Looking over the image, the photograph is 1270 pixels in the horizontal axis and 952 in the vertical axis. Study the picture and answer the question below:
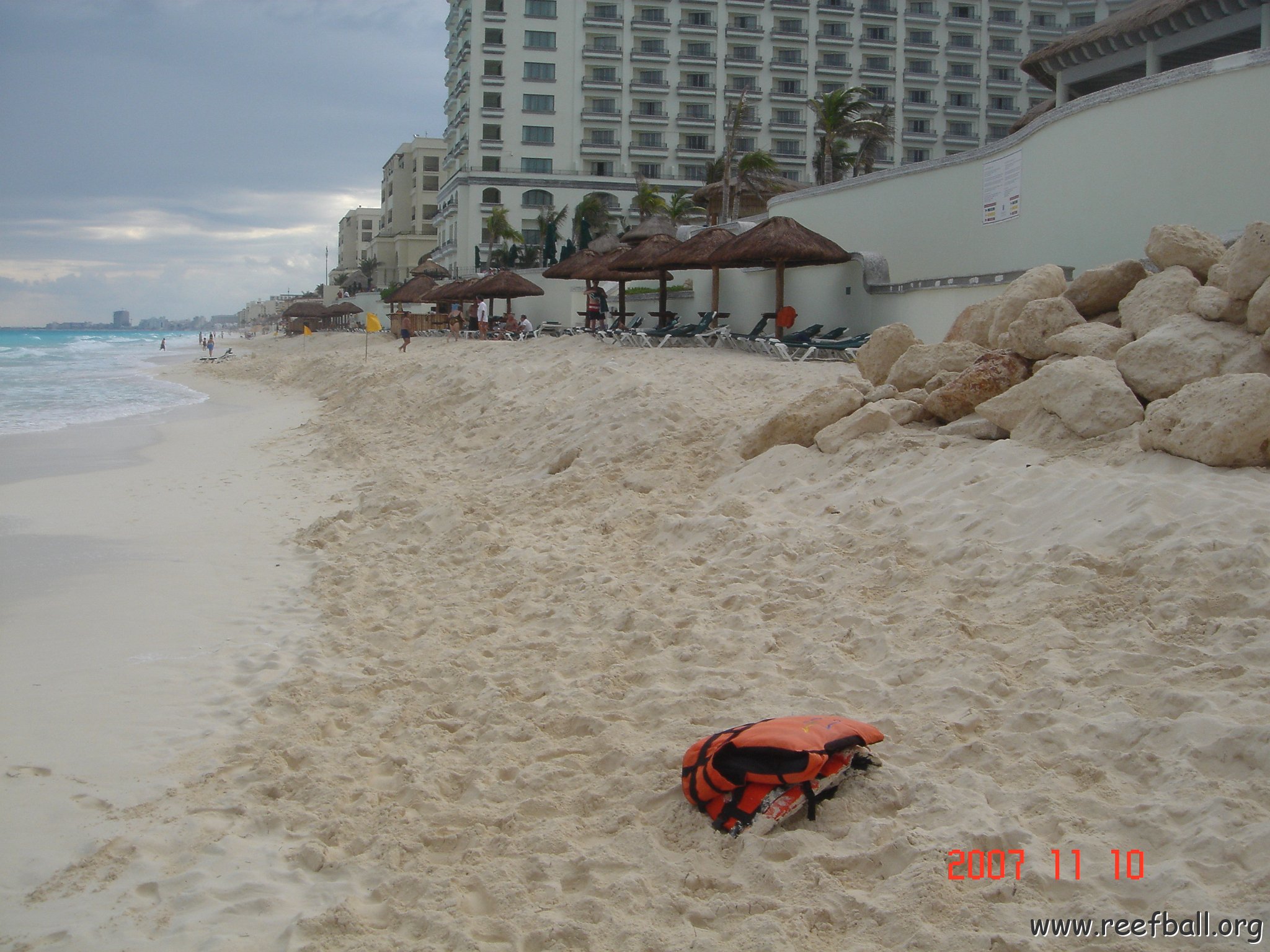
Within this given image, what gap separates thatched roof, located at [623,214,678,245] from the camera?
27703 mm

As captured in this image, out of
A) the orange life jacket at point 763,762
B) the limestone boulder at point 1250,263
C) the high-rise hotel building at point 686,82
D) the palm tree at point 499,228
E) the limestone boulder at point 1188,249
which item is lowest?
the orange life jacket at point 763,762

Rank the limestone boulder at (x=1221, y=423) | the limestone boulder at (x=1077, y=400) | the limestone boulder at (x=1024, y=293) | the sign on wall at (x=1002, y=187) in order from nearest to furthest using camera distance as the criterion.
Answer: the limestone boulder at (x=1221, y=423) < the limestone boulder at (x=1077, y=400) < the limestone boulder at (x=1024, y=293) < the sign on wall at (x=1002, y=187)

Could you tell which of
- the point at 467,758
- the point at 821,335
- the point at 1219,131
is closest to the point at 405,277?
the point at 821,335

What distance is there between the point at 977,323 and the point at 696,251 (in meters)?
9.69

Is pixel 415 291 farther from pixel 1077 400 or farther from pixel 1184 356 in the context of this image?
pixel 1184 356

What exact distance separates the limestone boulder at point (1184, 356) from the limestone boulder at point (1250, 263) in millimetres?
264

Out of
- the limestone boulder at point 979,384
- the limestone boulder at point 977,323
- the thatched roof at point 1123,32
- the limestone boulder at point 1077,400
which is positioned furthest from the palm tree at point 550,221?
the limestone boulder at point 1077,400

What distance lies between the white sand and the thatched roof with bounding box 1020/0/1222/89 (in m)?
18.1

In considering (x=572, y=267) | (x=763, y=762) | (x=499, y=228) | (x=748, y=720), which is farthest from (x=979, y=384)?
(x=499, y=228)

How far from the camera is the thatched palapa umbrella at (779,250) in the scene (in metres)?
16.1

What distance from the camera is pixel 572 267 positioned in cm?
2306

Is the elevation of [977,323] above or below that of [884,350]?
above

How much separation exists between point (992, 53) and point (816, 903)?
2614 inches

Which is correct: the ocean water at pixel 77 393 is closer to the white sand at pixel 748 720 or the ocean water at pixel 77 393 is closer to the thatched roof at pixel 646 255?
the thatched roof at pixel 646 255
